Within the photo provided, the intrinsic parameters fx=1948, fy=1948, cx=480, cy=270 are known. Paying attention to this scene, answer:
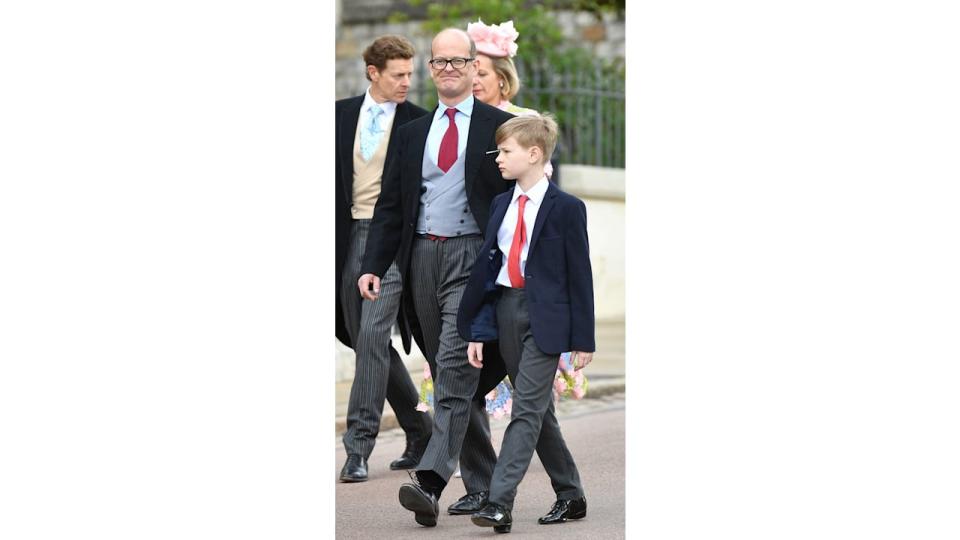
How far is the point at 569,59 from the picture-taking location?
16.4 m

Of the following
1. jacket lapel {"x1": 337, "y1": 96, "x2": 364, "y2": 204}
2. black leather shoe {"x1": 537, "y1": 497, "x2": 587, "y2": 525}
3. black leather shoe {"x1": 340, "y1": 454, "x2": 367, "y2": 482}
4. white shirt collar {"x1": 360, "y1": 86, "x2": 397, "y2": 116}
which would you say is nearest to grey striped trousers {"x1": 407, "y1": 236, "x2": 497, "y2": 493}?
black leather shoe {"x1": 537, "y1": 497, "x2": 587, "y2": 525}

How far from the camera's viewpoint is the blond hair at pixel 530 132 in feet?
21.0

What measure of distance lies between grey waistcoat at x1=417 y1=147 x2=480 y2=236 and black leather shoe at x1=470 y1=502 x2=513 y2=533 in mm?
997

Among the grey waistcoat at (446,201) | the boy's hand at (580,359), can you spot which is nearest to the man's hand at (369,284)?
the grey waistcoat at (446,201)

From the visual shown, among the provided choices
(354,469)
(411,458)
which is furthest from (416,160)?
(411,458)

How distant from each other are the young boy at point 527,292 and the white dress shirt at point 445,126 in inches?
13.5

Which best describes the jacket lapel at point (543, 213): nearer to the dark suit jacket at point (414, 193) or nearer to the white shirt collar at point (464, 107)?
the dark suit jacket at point (414, 193)

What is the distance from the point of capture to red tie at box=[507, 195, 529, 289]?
21.1 ft

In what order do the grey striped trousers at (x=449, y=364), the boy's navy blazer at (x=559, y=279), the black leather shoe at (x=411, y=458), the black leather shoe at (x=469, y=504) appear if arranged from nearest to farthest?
the boy's navy blazer at (x=559, y=279), the grey striped trousers at (x=449, y=364), the black leather shoe at (x=469, y=504), the black leather shoe at (x=411, y=458)

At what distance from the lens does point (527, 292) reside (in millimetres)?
6375

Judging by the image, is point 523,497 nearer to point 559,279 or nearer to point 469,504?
point 469,504

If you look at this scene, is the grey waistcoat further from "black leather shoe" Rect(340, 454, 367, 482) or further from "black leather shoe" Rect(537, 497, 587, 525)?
"black leather shoe" Rect(340, 454, 367, 482)
